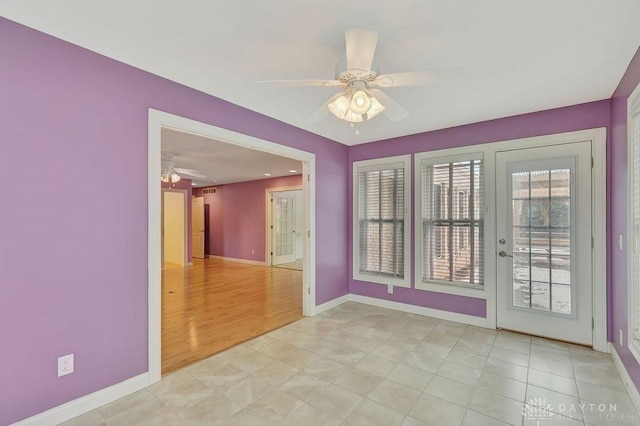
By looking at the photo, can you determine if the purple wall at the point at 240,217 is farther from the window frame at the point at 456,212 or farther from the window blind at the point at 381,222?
the window frame at the point at 456,212

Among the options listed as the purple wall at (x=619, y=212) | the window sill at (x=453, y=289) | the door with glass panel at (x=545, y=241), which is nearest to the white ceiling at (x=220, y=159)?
the window sill at (x=453, y=289)

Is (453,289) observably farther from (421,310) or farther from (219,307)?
(219,307)

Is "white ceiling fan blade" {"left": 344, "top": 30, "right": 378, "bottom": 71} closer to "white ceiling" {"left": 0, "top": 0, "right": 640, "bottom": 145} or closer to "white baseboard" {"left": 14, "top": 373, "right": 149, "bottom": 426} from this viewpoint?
"white ceiling" {"left": 0, "top": 0, "right": 640, "bottom": 145}

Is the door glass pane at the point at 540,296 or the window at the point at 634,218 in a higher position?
the window at the point at 634,218

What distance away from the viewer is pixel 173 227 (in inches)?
323

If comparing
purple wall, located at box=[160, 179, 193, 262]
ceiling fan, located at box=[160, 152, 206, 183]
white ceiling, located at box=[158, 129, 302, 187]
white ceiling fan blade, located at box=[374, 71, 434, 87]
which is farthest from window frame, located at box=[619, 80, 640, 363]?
purple wall, located at box=[160, 179, 193, 262]

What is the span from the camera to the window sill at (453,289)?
349 centimetres

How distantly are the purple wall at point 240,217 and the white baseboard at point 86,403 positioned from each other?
570cm

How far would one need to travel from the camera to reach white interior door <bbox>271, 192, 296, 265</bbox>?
319 inches

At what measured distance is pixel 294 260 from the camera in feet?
28.9

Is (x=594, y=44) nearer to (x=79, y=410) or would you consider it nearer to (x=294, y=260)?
(x=79, y=410)

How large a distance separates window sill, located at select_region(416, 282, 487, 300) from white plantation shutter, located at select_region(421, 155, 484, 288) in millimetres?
57

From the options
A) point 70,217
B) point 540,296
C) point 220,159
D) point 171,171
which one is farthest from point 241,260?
point 540,296

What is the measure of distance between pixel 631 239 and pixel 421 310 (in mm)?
2298
